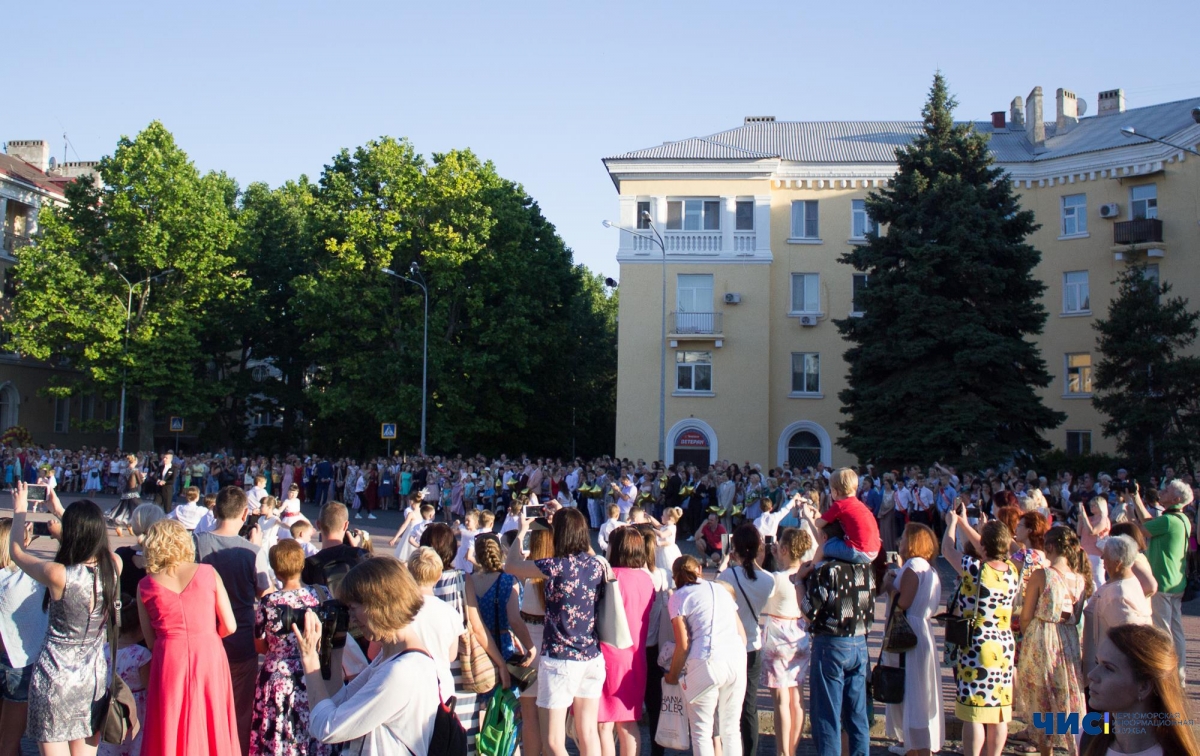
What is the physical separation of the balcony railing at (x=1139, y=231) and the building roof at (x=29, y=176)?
4937cm

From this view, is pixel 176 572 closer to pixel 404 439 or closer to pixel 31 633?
pixel 31 633

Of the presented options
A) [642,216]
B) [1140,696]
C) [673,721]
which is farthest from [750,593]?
[642,216]

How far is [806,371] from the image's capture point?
132 feet

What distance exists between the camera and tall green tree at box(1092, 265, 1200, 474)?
29.9 meters

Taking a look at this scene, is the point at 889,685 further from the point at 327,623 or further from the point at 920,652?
the point at 327,623

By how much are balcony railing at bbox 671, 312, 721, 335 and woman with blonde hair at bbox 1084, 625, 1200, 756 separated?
3626 cm

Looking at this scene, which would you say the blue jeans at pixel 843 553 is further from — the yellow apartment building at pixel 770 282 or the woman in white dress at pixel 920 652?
the yellow apartment building at pixel 770 282

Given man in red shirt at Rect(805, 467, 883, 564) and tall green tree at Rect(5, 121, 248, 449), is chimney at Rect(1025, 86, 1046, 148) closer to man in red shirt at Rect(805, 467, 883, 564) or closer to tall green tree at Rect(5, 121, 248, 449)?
tall green tree at Rect(5, 121, 248, 449)

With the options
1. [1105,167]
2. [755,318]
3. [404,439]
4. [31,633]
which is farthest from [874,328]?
[31,633]

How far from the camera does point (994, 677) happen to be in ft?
22.1

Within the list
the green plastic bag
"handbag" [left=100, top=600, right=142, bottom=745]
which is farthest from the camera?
"handbag" [left=100, top=600, right=142, bottom=745]

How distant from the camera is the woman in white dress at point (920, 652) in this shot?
22.9 feet

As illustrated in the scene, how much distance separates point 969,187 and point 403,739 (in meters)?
29.5

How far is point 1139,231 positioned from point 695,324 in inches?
630
